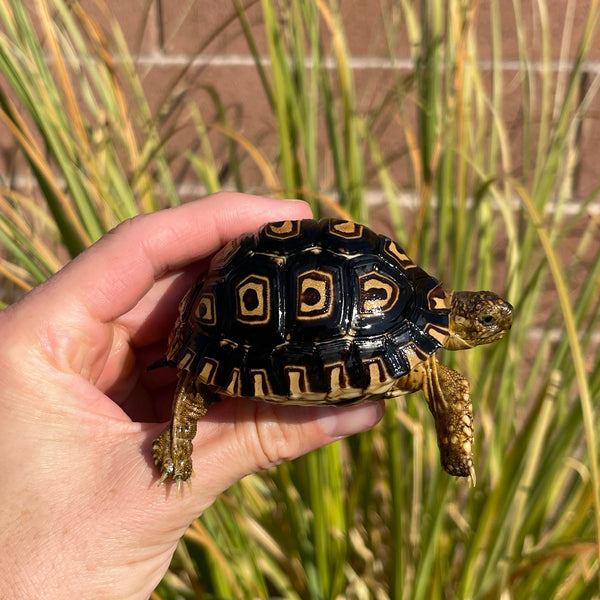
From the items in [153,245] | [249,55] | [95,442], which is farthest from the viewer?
[249,55]

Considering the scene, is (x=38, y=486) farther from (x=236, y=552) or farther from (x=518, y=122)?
(x=518, y=122)

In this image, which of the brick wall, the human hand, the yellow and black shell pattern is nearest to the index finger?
the human hand

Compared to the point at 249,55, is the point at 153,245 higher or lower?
lower

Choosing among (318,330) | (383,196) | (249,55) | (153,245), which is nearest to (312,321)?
(318,330)

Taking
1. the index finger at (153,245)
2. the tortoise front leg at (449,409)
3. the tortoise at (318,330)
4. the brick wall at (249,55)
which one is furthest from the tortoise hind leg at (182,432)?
the brick wall at (249,55)

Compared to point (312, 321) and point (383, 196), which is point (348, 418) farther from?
point (383, 196)

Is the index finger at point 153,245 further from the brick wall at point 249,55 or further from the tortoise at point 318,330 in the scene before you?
the brick wall at point 249,55
